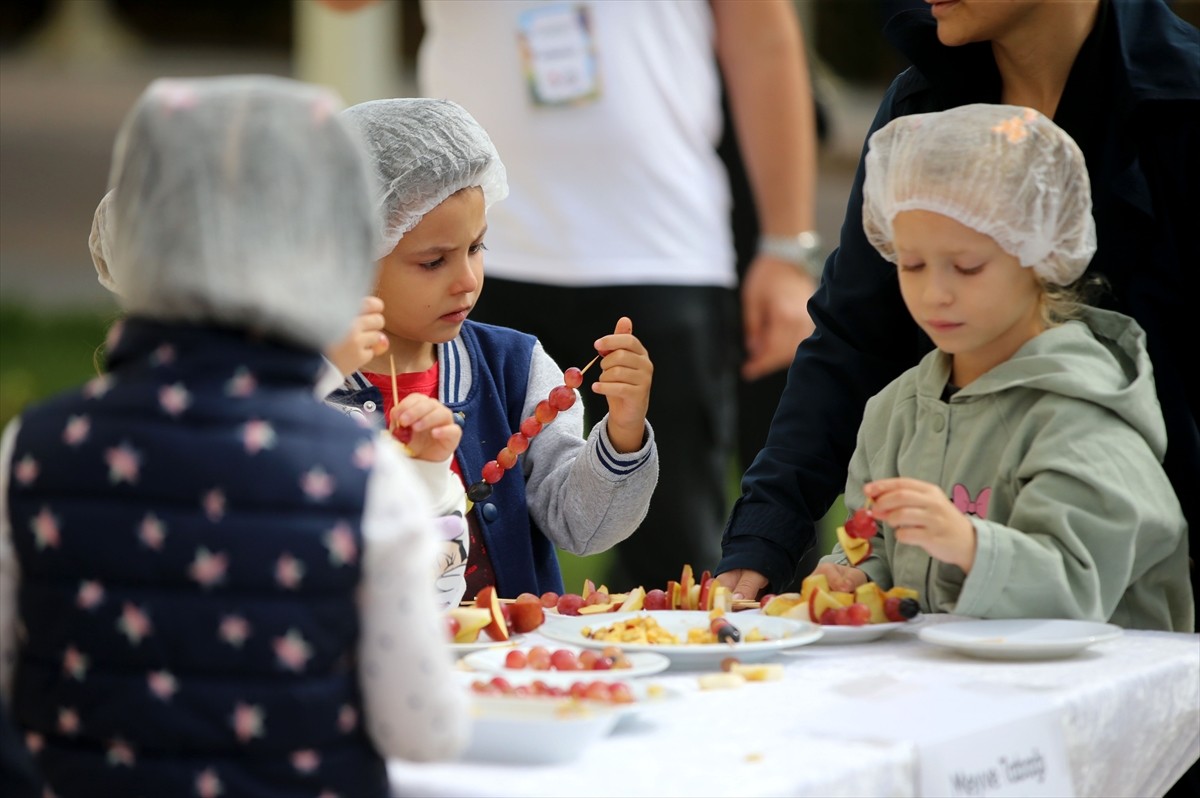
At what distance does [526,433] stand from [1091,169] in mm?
982

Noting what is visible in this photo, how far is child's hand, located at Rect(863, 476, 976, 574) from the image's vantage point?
89.1 inches

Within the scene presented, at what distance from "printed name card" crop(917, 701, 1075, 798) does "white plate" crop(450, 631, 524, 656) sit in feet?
1.95

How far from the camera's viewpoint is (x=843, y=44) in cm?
2284

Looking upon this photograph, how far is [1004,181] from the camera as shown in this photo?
2.49m

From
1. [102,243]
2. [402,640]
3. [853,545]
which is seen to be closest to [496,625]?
[853,545]

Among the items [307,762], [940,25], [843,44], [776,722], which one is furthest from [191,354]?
[843,44]

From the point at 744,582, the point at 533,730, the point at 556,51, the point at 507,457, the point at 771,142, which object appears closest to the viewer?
the point at 533,730

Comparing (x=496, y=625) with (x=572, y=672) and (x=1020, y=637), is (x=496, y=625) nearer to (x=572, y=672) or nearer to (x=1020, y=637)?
(x=572, y=672)

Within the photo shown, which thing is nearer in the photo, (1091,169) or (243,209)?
(243,209)

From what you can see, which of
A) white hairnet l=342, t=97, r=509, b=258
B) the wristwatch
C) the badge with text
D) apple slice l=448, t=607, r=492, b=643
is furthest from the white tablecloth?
the wristwatch

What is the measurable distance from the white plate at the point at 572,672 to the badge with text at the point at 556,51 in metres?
2.16

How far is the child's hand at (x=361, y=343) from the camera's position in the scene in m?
2.40

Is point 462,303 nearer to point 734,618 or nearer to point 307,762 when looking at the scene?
point 734,618

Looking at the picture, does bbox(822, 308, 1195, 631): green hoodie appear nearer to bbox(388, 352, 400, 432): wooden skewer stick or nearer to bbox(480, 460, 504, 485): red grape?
bbox(480, 460, 504, 485): red grape
